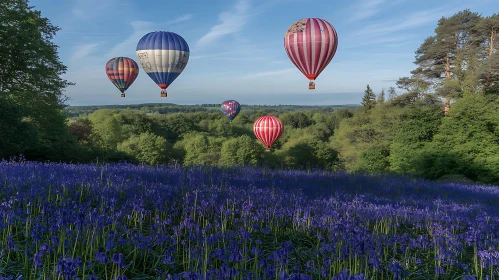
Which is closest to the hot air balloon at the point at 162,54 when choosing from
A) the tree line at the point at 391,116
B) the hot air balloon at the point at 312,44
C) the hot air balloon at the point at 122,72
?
the tree line at the point at 391,116

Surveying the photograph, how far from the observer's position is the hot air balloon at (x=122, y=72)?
33719mm

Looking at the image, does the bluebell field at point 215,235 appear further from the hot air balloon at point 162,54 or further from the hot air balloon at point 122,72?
the hot air balloon at point 122,72

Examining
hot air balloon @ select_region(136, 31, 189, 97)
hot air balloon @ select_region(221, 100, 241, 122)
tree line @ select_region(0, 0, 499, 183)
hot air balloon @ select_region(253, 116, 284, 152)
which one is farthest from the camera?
hot air balloon @ select_region(221, 100, 241, 122)

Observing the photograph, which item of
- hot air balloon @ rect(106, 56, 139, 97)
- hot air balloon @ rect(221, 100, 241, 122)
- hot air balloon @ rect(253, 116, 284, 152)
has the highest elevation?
hot air balloon @ rect(106, 56, 139, 97)

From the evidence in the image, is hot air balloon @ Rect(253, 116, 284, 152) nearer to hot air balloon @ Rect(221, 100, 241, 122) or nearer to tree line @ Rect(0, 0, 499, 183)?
tree line @ Rect(0, 0, 499, 183)

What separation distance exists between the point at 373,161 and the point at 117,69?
2518cm

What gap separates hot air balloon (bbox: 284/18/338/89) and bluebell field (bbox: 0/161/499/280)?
14.6 m

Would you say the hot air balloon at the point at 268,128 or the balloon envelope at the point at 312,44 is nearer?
the balloon envelope at the point at 312,44

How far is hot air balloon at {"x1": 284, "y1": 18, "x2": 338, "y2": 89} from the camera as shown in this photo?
21.3 m

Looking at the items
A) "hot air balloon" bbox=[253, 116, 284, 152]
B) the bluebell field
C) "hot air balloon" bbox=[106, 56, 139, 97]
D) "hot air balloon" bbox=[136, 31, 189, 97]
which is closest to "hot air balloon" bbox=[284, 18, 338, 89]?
"hot air balloon" bbox=[136, 31, 189, 97]

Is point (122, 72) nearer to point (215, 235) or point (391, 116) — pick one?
point (391, 116)

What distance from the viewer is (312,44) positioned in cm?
2134

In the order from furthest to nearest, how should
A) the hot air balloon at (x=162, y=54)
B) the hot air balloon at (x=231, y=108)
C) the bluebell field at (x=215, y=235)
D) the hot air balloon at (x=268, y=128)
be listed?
the hot air balloon at (x=231, y=108) → the hot air balloon at (x=268, y=128) → the hot air balloon at (x=162, y=54) → the bluebell field at (x=215, y=235)

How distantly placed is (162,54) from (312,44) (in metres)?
9.96
